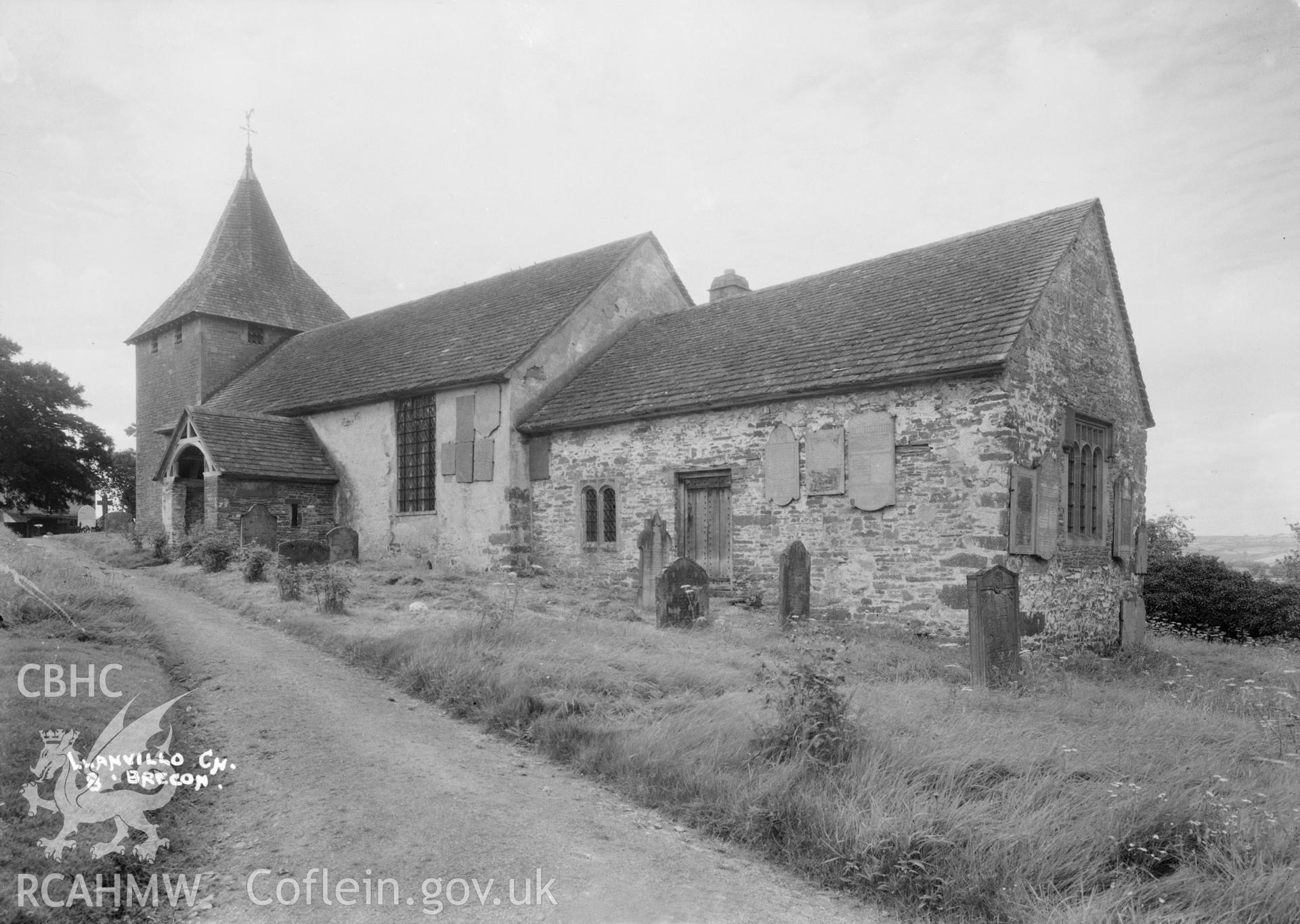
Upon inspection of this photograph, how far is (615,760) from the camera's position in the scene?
252 inches

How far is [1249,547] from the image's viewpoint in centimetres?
4444

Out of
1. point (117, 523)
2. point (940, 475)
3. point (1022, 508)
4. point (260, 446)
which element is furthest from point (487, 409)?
point (117, 523)

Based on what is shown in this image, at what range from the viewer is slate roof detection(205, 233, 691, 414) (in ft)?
66.1

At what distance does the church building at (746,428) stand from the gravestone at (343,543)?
59.4 inches

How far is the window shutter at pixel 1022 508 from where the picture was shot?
41.3 ft

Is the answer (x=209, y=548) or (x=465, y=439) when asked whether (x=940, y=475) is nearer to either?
(x=465, y=439)

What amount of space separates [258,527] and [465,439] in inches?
199

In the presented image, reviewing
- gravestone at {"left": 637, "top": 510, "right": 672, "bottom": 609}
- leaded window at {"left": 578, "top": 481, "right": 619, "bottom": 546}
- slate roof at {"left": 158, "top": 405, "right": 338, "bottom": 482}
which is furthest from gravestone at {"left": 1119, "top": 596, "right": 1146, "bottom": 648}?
slate roof at {"left": 158, "top": 405, "right": 338, "bottom": 482}

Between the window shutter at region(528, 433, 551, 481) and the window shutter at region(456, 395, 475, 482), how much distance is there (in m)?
1.35

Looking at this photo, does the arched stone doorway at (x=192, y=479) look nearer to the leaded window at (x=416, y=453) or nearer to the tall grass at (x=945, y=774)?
the leaded window at (x=416, y=453)

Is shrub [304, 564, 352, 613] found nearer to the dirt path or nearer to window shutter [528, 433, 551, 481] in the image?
the dirt path

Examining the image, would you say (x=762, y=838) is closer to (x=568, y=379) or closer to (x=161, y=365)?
(x=568, y=379)

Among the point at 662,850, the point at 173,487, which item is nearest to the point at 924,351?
the point at 662,850

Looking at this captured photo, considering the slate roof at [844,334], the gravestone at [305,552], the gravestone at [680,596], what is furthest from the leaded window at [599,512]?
the gravestone at [305,552]
